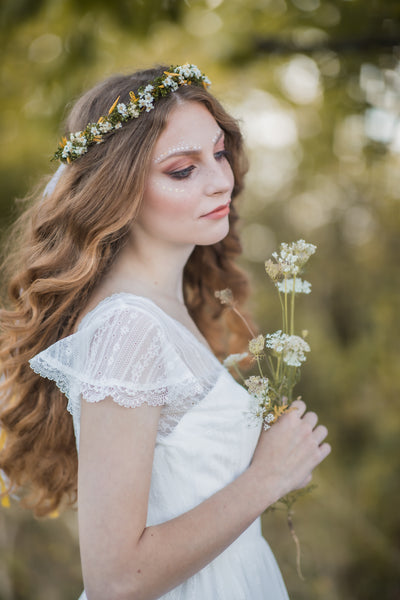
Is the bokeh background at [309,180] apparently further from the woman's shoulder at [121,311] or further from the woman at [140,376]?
the woman's shoulder at [121,311]

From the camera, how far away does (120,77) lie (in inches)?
79.7

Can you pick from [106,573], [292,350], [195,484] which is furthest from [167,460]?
[292,350]

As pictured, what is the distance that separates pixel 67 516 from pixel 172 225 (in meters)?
3.58

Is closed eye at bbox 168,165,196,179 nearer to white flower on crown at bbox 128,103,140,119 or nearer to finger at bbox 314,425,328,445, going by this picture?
white flower on crown at bbox 128,103,140,119

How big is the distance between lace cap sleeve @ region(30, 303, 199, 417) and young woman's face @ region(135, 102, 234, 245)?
16.3 inches

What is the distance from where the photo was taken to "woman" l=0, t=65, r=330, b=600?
4.79 ft

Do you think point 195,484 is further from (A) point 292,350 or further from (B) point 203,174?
(B) point 203,174

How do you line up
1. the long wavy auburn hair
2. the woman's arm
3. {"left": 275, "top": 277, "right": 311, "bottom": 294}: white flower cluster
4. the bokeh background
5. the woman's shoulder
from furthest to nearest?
the bokeh background → the long wavy auburn hair → {"left": 275, "top": 277, "right": 311, "bottom": 294}: white flower cluster → the woman's shoulder → the woman's arm

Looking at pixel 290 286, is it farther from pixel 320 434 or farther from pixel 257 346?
pixel 320 434

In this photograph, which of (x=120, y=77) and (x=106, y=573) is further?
(x=120, y=77)

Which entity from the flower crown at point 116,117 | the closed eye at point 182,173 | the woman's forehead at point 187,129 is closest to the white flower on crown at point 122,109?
the flower crown at point 116,117

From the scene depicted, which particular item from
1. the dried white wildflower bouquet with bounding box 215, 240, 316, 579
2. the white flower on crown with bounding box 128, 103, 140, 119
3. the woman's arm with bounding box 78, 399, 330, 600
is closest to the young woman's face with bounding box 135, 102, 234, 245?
the white flower on crown with bounding box 128, 103, 140, 119

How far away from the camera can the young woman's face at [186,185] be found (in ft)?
5.96

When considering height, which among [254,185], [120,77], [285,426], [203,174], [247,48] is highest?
[254,185]
